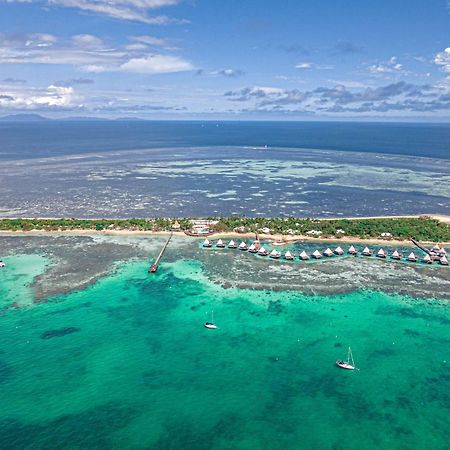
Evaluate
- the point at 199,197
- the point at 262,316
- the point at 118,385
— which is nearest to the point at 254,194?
the point at 199,197

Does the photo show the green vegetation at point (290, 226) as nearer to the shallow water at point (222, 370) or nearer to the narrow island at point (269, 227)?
the narrow island at point (269, 227)

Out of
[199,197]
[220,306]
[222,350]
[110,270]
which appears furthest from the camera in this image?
[199,197]

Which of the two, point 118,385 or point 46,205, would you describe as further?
point 46,205

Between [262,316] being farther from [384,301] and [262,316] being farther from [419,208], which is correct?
[419,208]

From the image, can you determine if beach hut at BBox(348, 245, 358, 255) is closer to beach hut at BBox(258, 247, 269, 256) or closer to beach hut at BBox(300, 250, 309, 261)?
beach hut at BBox(300, 250, 309, 261)

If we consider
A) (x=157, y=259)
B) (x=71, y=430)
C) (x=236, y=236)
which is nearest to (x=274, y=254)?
(x=236, y=236)
